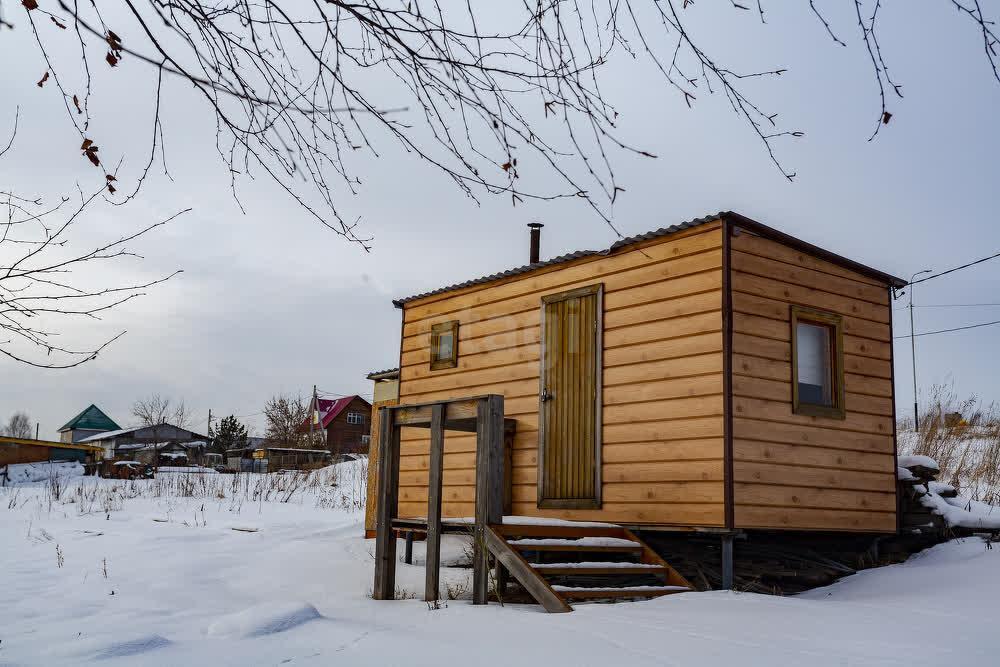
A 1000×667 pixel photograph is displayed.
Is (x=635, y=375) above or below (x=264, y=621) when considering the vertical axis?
above

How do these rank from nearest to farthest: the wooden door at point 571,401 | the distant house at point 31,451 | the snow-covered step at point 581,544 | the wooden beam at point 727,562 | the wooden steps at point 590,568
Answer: the wooden steps at point 590,568
the snow-covered step at point 581,544
the wooden beam at point 727,562
the wooden door at point 571,401
the distant house at point 31,451

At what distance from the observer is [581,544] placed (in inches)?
267

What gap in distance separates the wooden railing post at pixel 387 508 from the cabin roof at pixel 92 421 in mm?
63519

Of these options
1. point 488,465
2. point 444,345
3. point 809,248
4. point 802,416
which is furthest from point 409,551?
point 809,248

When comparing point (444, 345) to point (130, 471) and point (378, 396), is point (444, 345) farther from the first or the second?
point (130, 471)

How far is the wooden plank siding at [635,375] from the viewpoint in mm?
7387

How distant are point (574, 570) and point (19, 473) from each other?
2767cm

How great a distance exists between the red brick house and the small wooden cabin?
35.5 m

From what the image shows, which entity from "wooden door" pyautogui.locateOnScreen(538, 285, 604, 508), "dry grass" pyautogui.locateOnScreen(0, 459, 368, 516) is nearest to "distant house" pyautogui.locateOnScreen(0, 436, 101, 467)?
"dry grass" pyautogui.locateOnScreen(0, 459, 368, 516)

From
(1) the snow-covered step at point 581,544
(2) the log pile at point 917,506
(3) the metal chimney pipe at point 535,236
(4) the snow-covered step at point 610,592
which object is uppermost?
(3) the metal chimney pipe at point 535,236

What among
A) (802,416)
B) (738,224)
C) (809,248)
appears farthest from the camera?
(809,248)

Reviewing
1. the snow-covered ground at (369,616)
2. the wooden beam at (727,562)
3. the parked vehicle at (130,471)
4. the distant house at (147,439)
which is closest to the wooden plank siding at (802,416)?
the wooden beam at (727,562)

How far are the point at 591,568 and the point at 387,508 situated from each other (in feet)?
5.90

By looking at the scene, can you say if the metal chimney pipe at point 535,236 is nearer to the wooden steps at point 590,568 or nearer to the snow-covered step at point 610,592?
the wooden steps at point 590,568
